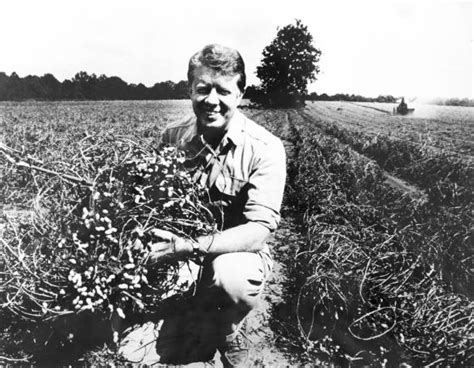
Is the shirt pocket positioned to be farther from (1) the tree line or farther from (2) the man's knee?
(1) the tree line

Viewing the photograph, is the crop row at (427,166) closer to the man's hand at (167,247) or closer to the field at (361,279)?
the field at (361,279)

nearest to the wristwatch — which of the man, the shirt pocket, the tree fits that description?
the man

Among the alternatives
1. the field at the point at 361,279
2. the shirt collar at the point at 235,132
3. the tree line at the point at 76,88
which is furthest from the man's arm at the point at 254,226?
the tree line at the point at 76,88

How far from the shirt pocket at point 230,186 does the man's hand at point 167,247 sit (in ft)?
1.77

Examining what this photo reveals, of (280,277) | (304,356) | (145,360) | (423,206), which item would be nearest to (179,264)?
(145,360)

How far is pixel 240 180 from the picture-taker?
225 centimetres

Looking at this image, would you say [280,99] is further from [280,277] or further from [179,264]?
[179,264]

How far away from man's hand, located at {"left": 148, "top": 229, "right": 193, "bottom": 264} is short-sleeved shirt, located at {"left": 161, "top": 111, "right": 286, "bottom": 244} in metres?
0.43

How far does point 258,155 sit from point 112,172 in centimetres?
94

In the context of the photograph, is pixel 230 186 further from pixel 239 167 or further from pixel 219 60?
pixel 219 60

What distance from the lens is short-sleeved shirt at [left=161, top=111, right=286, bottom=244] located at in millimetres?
2172

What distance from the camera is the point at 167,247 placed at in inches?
69.0

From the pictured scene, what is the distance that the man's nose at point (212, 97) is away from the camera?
6.86ft

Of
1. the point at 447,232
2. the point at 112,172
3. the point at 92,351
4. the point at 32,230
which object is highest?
the point at 112,172
